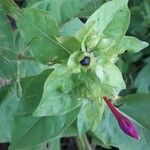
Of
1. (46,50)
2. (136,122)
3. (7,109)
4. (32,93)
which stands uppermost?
(46,50)

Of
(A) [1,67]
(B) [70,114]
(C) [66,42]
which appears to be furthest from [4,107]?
(C) [66,42]

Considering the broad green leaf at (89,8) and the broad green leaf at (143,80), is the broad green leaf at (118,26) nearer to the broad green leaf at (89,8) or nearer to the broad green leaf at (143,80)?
the broad green leaf at (89,8)

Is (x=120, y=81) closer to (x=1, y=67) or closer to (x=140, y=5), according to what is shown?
(x=1, y=67)

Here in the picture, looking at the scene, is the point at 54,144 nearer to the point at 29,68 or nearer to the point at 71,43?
the point at 29,68

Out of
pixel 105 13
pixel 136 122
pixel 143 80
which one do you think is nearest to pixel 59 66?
pixel 105 13

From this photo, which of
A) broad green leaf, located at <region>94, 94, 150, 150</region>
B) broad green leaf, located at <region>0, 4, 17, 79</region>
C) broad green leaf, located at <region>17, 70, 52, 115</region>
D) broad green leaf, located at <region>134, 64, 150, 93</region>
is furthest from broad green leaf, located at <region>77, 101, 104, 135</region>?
broad green leaf, located at <region>134, 64, 150, 93</region>

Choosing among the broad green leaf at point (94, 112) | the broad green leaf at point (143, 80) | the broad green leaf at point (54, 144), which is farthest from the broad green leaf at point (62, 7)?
the broad green leaf at point (143, 80)

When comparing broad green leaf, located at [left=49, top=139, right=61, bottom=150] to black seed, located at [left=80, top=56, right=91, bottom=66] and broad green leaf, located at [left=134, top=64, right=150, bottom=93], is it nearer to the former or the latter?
broad green leaf, located at [left=134, top=64, right=150, bottom=93]
